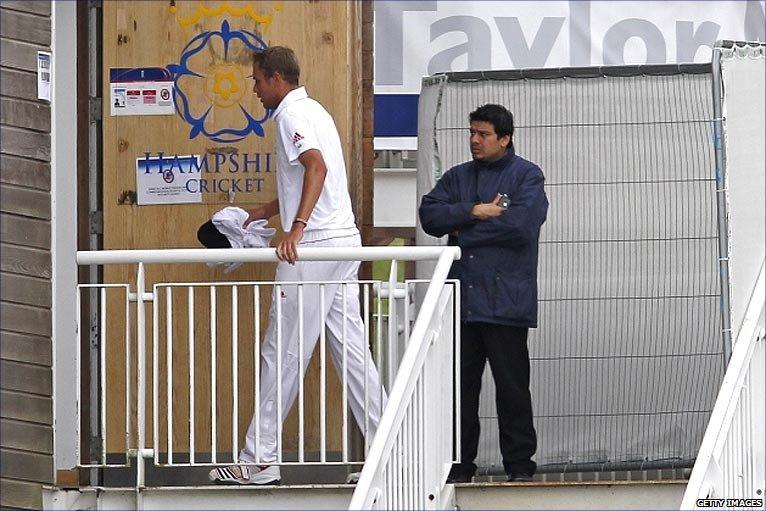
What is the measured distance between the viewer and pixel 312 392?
7484 millimetres

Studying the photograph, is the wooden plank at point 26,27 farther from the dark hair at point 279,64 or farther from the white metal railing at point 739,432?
the white metal railing at point 739,432

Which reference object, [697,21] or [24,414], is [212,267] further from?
[697,21]

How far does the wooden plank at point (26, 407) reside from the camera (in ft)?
22.9

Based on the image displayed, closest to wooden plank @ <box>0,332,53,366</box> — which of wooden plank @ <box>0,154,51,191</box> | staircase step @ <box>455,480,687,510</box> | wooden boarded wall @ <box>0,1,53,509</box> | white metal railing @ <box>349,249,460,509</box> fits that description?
wooden boarded wall @ <box>0,1,53,509</box>

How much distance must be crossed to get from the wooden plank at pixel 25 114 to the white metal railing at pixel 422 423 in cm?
190

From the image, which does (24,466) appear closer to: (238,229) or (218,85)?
(238,229)

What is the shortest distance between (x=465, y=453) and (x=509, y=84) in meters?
1.88

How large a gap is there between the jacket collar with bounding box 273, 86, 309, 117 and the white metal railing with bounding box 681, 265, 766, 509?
2316 mm

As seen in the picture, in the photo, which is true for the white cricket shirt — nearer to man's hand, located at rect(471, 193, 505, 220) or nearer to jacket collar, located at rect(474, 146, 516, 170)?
man's hand, located at rect(471, 193, 505, 220)

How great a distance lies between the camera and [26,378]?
7.01 m

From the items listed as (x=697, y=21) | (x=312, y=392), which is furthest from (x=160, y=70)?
(x=697, y=21)

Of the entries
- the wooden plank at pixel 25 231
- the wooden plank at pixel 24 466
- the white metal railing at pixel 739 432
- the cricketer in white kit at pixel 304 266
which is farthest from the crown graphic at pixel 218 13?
the white metal railing at pixel 739 432

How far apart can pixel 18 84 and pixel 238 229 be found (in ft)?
3.67

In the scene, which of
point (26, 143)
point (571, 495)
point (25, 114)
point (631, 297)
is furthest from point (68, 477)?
point (631, 297)
